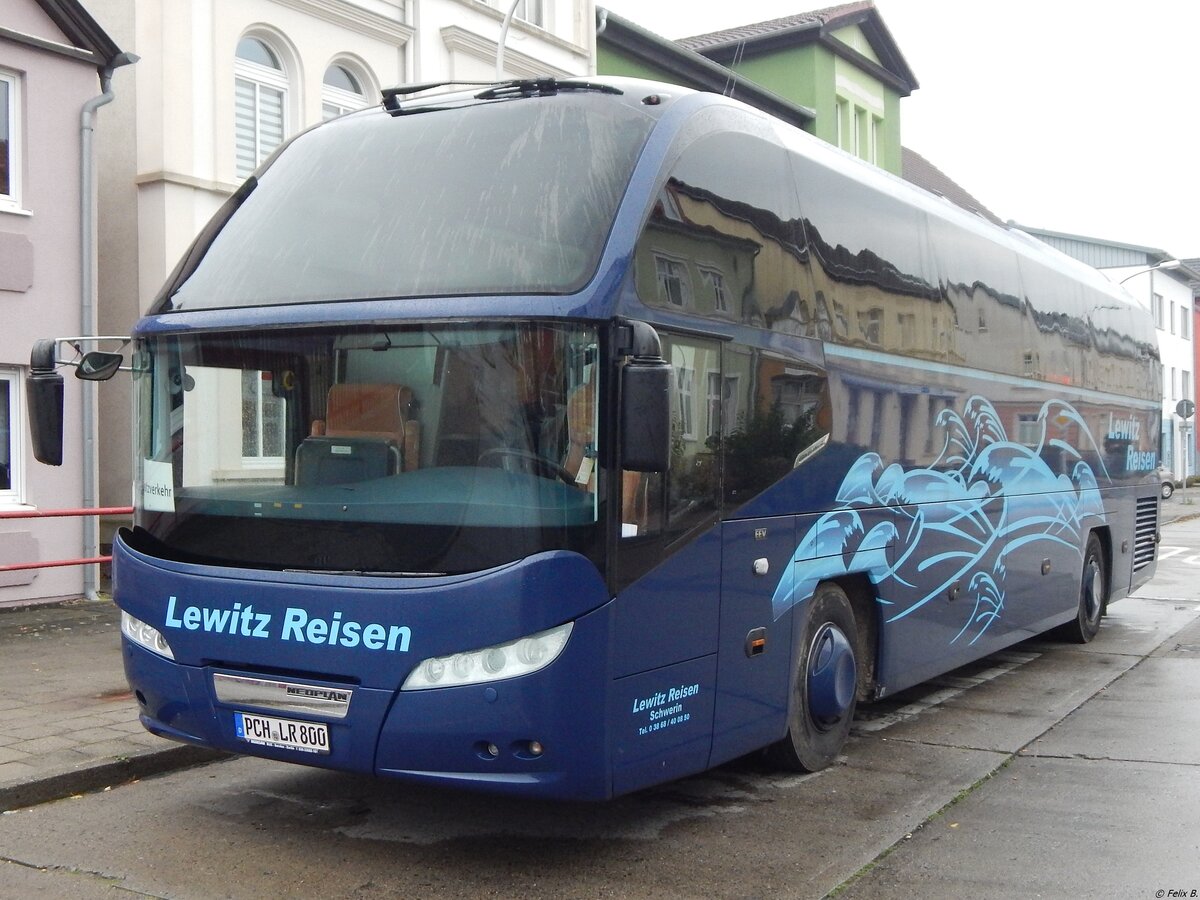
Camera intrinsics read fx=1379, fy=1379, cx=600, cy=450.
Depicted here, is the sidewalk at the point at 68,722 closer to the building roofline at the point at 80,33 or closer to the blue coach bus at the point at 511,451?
the blue coach bus at the point at 511,451

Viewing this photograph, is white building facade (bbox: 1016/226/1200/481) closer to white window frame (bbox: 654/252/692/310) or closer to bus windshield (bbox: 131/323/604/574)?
white window frame (bbox: 654/252/692/310)

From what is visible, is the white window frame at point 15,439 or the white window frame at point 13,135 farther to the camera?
the white window frame at point 13,135

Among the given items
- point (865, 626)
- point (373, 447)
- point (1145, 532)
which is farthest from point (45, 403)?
point (1145, 532)

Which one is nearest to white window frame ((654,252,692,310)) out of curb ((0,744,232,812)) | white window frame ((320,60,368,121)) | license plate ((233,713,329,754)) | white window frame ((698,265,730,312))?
white window frame ((698,265,730,312))

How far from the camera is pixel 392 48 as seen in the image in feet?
59.4

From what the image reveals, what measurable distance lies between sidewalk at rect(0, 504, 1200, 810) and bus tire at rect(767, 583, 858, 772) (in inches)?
129

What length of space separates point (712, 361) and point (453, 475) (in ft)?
4.54

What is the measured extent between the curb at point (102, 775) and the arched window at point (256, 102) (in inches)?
390

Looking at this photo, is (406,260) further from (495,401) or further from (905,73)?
(905,73)

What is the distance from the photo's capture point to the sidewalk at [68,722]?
6961 mm

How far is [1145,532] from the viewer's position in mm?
14742

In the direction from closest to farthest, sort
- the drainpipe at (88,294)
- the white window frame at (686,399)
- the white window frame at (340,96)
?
the white window frame at (686,399) < the drainpipe at (88,294) < the white window frame at (340,96)

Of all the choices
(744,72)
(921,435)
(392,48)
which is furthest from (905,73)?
(921,435)

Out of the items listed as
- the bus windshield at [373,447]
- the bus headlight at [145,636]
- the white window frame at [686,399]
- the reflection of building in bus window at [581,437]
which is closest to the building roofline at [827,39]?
the white window frame at [686,399]
